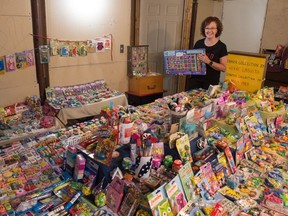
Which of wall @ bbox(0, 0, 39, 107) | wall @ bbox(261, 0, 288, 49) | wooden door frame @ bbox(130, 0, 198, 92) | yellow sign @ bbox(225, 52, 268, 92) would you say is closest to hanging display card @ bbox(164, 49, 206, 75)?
yellow sign @ bbox(225, 52, 268, 92)

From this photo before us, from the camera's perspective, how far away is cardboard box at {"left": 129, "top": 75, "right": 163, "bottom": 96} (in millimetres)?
4888

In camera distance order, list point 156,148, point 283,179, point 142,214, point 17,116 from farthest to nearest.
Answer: point 17,116 → point 283,179 → point 156,148 → point 142,214

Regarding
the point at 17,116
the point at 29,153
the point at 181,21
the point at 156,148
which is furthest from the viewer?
the point at 181,21

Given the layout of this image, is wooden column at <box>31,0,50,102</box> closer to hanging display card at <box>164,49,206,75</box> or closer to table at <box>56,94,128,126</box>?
table at <box>56,94,128,126</box>

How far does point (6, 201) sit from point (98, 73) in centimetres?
332

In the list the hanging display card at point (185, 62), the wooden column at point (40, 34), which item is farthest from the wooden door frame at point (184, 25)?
the wooden column at point (40, 34)

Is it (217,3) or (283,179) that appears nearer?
(283,179)

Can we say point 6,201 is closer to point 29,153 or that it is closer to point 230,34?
point 29,153

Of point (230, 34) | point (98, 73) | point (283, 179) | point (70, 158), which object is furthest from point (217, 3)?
point (70, 158)

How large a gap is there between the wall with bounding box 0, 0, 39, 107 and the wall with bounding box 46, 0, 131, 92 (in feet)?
1.06

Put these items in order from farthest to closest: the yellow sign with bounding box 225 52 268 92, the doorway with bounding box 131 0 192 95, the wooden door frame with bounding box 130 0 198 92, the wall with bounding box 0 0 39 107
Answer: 1. the doorway with bounding box 131 0 192 95
2. the wooden door frame with bounding box 130 0 198 92
3. the wall with bounding box 0 0 39 107
4. the yellow sign with bounding box 225 52 268 92

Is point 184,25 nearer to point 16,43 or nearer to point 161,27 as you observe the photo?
point 161,27

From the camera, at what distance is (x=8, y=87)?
140 inches

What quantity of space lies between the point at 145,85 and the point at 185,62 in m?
1.36
